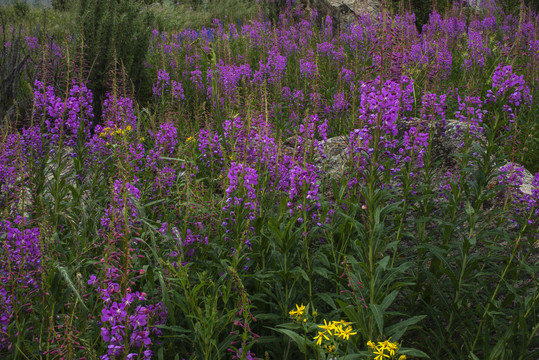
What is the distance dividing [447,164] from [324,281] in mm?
1854

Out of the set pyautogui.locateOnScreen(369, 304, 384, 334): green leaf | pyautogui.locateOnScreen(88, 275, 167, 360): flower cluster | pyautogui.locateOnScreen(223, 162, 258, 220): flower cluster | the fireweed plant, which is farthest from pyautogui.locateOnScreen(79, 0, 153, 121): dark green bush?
pyautogui.locateOnScreen(369, 304, 384, 334): green leaf

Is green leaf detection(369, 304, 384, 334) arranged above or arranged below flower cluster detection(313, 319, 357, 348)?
below

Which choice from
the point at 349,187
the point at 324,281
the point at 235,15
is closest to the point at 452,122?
the point at 349,187

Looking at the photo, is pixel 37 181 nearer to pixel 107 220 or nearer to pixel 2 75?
pixel 107 220

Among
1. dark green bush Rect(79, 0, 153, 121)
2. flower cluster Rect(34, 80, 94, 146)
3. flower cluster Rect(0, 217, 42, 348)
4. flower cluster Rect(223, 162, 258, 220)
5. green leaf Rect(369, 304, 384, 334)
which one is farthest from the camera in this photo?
dark green bush Rect(79, 0, 153, 121)

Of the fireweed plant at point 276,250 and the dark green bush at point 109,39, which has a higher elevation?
the dark green bush at point 109,39

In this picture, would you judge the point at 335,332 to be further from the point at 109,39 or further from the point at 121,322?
the point at 109,39

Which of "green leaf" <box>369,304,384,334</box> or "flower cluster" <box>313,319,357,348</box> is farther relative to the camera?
"green leaf" <box>369,304,384,334</box>

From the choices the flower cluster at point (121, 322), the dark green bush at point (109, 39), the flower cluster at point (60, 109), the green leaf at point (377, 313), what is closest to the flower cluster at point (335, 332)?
the green leaf at point (377, 313)

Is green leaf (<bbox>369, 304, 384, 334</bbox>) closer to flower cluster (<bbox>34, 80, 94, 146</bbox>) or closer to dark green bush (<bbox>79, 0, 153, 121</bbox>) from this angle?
flower cluster (<bbox>34, 80, 94, 146</bbox>)

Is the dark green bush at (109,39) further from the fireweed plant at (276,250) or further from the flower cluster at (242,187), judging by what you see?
the flower cluster at (242,187)

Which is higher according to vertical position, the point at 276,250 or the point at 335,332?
the point at 335,332

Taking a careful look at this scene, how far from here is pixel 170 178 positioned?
3092 mm

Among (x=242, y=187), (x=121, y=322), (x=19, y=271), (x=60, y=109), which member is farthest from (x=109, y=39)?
(x=121, y=322)
